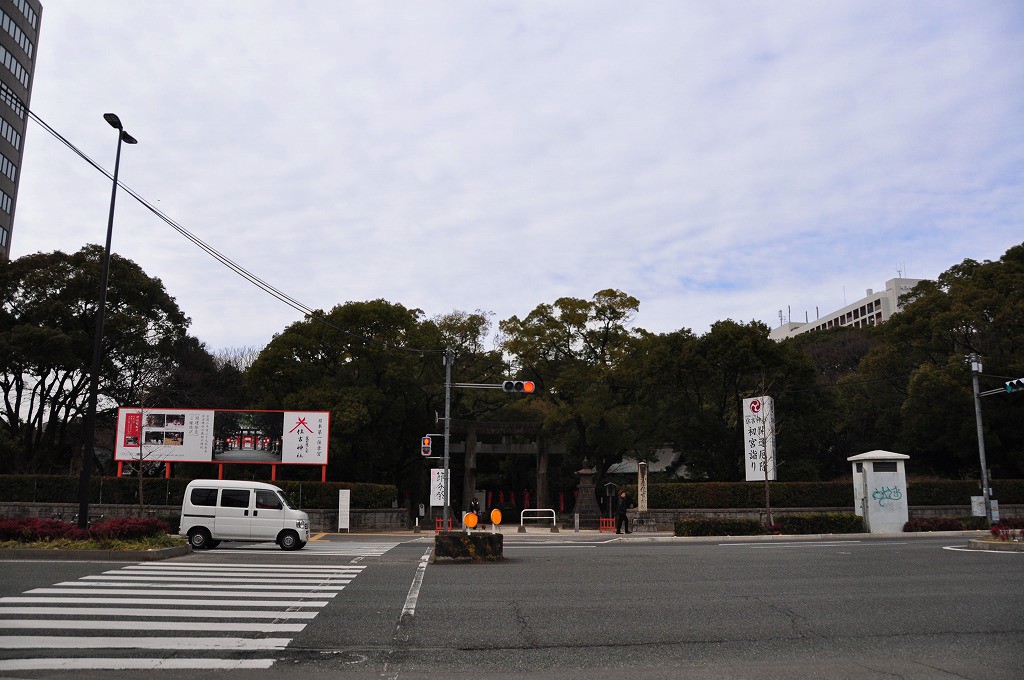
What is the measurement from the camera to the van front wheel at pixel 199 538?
21.3 metres

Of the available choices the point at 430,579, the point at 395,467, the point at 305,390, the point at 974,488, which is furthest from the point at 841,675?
the point at 395,467

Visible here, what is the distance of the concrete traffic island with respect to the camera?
17203 millimetres

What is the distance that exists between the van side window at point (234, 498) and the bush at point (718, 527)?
605 inches

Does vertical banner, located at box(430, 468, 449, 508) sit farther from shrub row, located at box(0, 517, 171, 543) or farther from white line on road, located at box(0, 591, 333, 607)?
white line on road, located at box(0, 591, 333, 607)

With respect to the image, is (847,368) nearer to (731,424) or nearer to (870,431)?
(870,431)

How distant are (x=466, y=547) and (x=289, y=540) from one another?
7.19 metres

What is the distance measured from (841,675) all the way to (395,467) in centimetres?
3938

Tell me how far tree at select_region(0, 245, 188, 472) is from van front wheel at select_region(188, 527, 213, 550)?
18.2m

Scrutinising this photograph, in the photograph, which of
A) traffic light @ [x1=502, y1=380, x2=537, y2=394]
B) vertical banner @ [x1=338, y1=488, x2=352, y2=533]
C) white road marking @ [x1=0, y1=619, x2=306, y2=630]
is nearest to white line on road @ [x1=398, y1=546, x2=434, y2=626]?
white road marking @ [x1=0, y1=619, x2=306, y2=630]

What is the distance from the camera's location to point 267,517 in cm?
2181

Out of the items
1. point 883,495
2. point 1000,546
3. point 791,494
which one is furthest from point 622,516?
point 1000,546

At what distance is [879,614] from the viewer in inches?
392

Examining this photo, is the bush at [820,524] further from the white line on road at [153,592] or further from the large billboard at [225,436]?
the white line on road at [153,592]

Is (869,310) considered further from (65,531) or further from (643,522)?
(65,531)
